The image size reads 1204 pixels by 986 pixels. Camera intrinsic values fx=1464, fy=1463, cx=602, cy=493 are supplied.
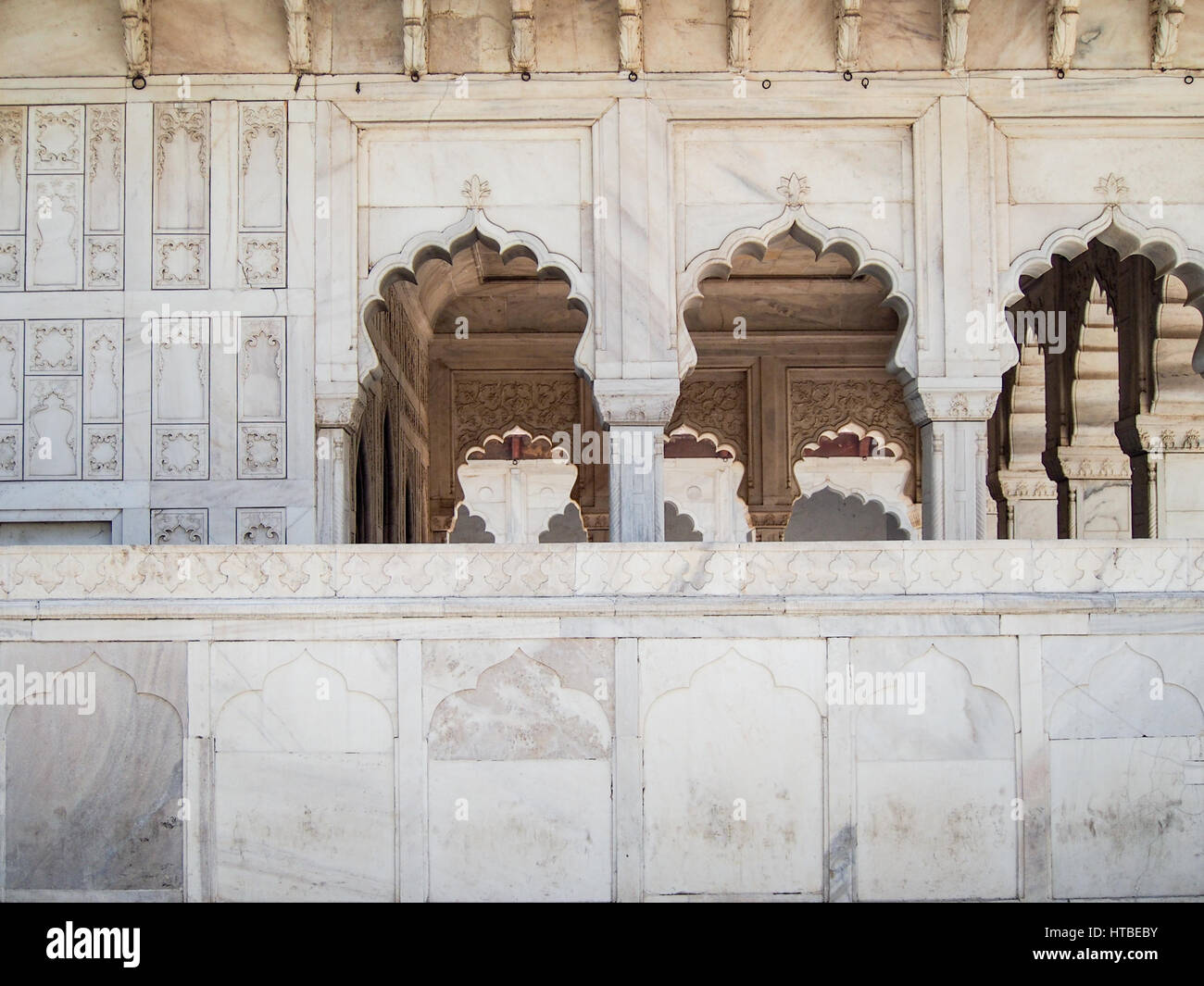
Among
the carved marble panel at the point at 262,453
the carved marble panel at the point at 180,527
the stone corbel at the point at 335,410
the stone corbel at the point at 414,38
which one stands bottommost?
the carved marble panel at the point at 180,527

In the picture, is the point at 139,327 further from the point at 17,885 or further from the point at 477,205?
the point at 17,885

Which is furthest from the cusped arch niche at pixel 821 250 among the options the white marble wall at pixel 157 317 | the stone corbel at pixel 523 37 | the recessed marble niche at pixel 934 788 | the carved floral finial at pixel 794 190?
the recessed marble niche at pixel 934 788

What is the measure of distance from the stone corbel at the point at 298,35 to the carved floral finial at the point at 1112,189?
501 cm

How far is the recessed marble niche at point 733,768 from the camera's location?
6.73 meters

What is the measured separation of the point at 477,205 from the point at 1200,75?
4.59 metres

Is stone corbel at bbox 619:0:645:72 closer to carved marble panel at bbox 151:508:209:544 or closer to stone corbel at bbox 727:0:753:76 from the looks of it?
stone corbel at bbox 727:0:753:76

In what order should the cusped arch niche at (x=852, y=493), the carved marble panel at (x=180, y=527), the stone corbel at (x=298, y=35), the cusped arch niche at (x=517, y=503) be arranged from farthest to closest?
the cusped arch niche at (x=517, y=503) → the cusped arch niche at (x=852, y=493) → the stone corbel at (x=298, y=35) → the carved marble panel at (x=180, y=527)

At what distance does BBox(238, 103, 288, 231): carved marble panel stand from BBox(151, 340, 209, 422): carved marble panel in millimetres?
872

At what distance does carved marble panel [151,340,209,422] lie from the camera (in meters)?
8.99

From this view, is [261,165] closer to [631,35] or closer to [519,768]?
[631,35]

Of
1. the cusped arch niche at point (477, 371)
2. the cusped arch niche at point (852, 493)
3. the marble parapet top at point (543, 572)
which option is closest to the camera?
the marble parapet top at point (543, 572)

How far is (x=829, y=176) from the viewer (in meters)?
9.19

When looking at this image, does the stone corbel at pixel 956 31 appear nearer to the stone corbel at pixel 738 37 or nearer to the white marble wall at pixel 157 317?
the stone corbel at pixel 738 37
